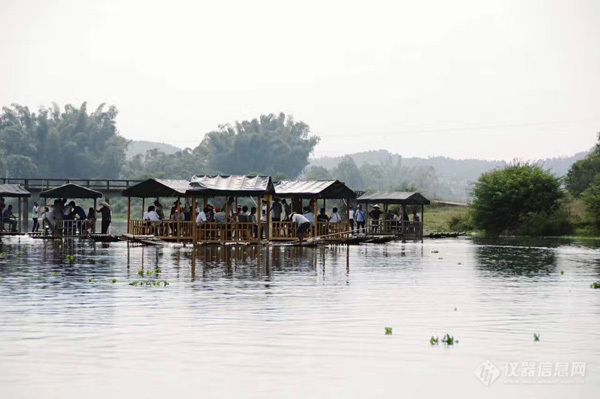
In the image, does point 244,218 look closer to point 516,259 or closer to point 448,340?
point 516,259

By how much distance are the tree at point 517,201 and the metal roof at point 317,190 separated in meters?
23.1

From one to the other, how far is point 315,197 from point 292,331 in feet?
106

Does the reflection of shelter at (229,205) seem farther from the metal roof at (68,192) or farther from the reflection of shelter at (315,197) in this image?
the metal roof at (68,192)

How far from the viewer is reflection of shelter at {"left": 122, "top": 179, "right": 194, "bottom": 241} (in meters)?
46.2

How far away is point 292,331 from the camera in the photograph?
1794 cm

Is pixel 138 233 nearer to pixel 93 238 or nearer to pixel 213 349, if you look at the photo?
pixel 93 238

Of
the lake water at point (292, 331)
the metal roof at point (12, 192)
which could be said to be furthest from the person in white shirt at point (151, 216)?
the lake water at point (292, 331)

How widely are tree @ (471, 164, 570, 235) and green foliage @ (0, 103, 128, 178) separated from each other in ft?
327

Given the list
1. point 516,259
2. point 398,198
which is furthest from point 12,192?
point 516,259

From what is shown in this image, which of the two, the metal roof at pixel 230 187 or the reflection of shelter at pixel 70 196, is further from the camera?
the reflection of shelter at pixel 70 196

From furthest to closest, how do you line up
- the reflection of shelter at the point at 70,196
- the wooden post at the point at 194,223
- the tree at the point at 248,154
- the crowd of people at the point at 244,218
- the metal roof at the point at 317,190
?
the tree at the point at 248,154
the reflection of shelter at the point at 70,196
the metal roof at the point at 317,190
the crowd of people at the point at 244,218
the wooden post at the point at 194,223

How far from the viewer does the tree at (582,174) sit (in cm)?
10262

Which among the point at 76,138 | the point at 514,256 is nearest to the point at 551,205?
the point at 514,256

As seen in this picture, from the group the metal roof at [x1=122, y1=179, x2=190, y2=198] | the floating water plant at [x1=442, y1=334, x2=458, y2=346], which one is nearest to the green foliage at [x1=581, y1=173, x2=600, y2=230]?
the metal roof at [x1=122, y1=179, x2=190, y2=198]
